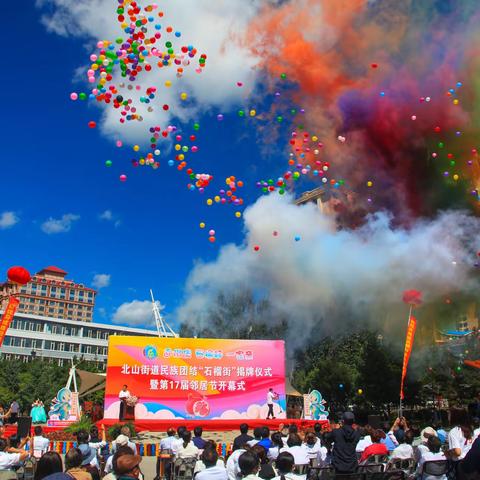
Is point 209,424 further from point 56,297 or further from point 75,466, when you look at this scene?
point 56,297

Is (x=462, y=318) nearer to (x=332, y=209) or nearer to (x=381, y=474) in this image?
(x=332, y=209)

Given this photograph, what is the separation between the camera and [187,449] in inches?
270

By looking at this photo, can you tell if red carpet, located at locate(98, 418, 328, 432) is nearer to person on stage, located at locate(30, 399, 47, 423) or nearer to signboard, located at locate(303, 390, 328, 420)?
signboard, located at locate(303, 390, 328, 420)

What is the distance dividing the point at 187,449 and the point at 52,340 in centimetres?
7394

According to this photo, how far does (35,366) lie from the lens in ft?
130

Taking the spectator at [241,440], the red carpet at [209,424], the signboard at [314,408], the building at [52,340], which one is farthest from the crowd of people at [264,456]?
the building at [52,340]

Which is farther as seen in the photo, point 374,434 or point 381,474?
point 374,434

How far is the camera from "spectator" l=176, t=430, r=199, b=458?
6808 mm

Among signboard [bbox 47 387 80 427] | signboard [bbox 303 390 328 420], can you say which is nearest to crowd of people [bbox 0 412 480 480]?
signboard [bbox 47 387 80 427]

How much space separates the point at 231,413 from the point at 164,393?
266 centimetres

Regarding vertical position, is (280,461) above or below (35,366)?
below

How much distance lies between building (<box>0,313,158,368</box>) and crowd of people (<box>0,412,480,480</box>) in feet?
209

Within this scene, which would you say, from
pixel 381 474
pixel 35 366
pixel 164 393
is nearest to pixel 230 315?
pixel 35 366

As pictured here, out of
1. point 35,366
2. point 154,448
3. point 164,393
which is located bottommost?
point 154,448
